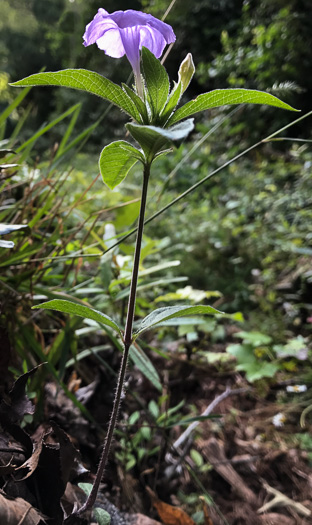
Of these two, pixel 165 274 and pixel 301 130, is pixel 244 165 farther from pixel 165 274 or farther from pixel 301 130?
pixel 165 274

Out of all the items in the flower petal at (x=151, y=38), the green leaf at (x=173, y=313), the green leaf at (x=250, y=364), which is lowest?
the green leaf at (x=250, y=364)

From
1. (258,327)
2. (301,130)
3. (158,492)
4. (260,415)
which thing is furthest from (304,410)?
(301,130)

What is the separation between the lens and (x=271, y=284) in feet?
5.29

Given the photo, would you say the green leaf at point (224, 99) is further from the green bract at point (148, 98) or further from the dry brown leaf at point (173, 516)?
the dry brown leaf at point (173, 516)

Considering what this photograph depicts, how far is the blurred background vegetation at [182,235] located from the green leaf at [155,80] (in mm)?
239

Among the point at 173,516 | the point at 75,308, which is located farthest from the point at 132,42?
the point at 173,516

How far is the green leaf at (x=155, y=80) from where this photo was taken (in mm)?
346

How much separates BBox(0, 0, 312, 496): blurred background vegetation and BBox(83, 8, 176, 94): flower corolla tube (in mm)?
230

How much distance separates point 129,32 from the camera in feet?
1.30

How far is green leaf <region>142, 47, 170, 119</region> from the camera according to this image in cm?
35

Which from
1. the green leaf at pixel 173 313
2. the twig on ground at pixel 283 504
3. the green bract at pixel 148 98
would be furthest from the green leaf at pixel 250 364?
the green bract at pixel 148 98

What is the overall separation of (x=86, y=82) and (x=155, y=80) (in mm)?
63

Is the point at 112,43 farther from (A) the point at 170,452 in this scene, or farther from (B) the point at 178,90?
(A) the point at 170,452

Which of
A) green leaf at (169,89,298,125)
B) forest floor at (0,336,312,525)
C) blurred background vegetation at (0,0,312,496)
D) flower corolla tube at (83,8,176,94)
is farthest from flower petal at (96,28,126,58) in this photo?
forest floor at (0,336,312,525)
